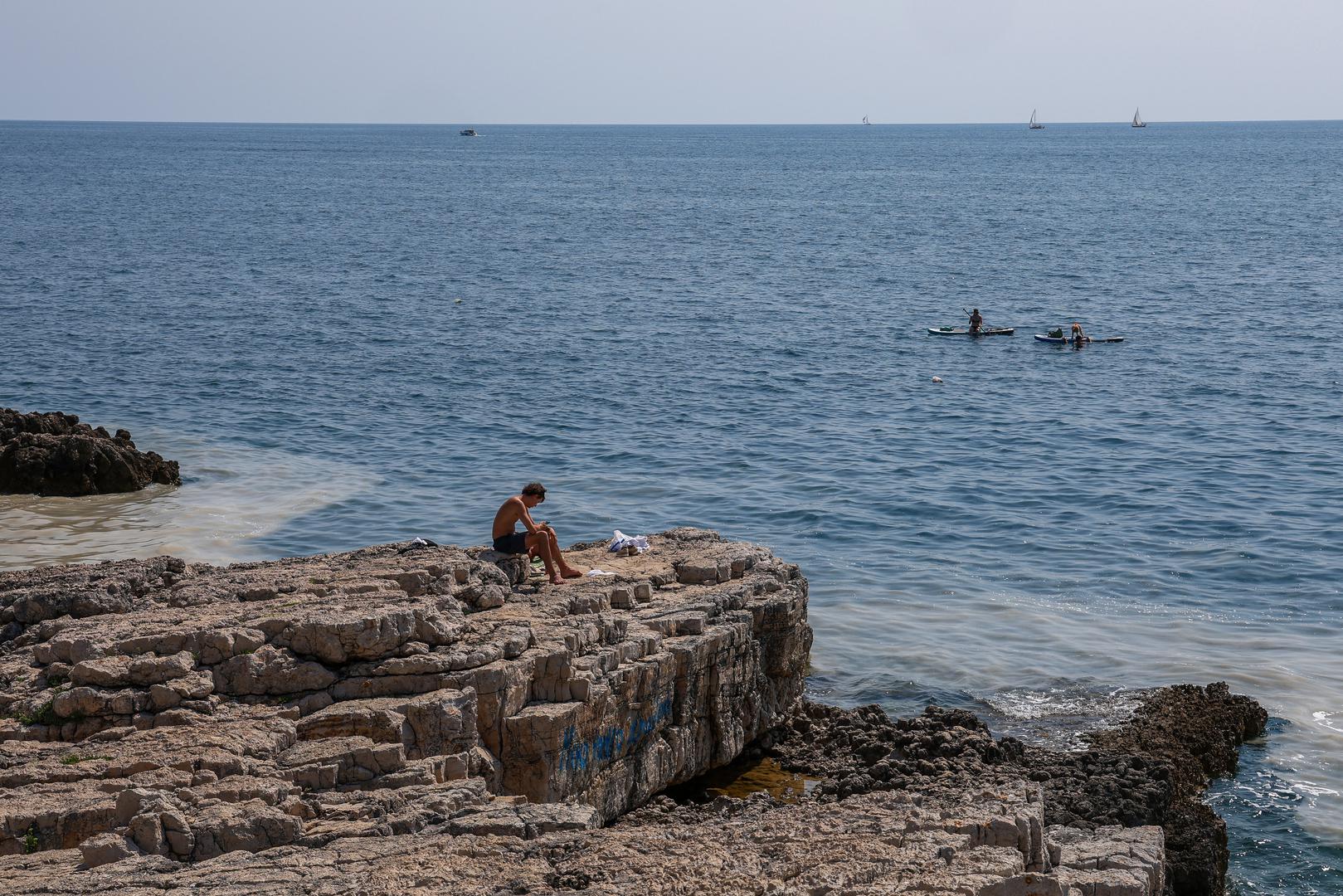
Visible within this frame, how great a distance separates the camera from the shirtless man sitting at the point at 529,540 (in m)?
16.9

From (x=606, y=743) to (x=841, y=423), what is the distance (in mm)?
24965

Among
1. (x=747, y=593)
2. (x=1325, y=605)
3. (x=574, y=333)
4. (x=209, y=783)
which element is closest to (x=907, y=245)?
(x=574, y=333)

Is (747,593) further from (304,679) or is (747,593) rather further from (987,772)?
(304,679)

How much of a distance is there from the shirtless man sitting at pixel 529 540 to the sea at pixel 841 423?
18.2 feet

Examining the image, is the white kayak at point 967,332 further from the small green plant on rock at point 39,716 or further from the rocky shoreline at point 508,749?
the small green plant on rock at point 39,716

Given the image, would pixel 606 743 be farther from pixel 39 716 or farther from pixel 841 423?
pixel 841 423

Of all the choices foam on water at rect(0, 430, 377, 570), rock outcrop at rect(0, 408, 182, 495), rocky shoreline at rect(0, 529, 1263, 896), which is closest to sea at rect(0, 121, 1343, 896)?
foam on water at rect(0, 430, 377, 570)

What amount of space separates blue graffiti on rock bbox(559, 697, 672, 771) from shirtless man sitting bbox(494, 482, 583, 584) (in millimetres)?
2440

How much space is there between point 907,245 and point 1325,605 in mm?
60985

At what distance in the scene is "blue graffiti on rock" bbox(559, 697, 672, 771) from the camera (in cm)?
1389

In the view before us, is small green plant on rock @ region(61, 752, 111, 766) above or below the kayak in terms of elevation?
below

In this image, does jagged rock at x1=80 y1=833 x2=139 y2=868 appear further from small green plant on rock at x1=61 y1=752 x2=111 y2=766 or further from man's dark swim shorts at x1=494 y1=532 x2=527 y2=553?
man's dark swim shorts at x1=494 y1=532 x2=527 y2=553

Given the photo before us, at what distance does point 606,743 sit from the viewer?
1451 cm

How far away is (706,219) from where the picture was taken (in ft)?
325
